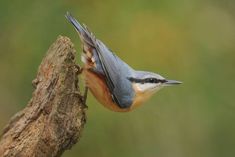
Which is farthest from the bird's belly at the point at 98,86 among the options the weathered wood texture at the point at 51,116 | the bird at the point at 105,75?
the weathered wood texture at the point at 51,116

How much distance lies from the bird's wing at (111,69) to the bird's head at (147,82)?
80 mm

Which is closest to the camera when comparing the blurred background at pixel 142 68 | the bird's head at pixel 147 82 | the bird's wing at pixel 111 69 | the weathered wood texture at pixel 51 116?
the weathered wood texture at pixel 51 116

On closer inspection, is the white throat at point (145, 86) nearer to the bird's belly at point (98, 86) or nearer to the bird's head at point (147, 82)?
the bird's head at point (147, 82)

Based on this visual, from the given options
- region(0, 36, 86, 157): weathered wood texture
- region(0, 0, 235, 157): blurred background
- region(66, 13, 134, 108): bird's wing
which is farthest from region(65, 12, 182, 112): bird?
region(0, 0, 235, 157): blurred background

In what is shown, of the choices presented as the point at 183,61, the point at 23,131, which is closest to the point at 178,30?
the point at 183,61

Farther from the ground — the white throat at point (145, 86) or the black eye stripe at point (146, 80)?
the black eye stripe at point (146, 80)

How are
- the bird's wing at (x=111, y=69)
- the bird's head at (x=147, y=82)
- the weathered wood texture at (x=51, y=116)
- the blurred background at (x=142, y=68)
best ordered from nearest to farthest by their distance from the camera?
1. the weathered wood texture at (x=51, y=116)
2. the bird's wing at (x=111, y=69)
3. the bird's head at (x=147, y=82)
4. the blurred background at (x=142, y=68)

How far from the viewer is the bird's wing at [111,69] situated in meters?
3.54

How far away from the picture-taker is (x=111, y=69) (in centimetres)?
357

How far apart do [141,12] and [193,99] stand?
719 mm

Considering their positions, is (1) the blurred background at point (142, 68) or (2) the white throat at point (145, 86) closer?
(2) the white throat at point (145, 86)

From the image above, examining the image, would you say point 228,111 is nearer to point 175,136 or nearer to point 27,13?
point 175,136

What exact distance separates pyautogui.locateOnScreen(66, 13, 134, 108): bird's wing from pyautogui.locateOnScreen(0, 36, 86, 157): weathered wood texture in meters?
0.32

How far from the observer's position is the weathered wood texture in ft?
10.1
